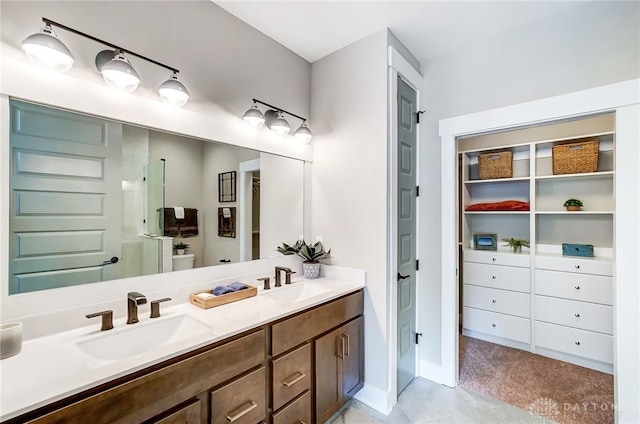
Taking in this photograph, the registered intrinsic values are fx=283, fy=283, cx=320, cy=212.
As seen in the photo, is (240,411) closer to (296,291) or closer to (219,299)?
(219,299)

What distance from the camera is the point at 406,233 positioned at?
2.29 meters

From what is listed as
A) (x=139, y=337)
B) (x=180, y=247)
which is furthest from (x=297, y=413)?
(x=180, y=247)

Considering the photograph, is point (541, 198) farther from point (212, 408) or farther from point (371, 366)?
point (212, 408)

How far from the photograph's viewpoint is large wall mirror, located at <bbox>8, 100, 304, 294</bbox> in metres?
1.18

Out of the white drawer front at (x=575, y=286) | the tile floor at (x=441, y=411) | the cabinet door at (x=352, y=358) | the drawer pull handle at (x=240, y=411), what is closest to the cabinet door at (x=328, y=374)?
the cabinet door at (x=352, y=358)

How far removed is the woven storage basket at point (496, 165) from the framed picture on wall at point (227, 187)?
274 cm

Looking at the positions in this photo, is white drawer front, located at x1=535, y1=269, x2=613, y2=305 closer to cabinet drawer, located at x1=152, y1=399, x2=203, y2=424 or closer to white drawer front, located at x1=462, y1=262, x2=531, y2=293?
white drawer front, located at x1=462, y1=262, x2=531, y2=293

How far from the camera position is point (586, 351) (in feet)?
8.17

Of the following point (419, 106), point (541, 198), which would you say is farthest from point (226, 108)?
point (541, 198)

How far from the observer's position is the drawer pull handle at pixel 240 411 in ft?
4.03

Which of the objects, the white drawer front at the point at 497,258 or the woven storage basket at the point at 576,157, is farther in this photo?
the white drawer front at the point at 497,258

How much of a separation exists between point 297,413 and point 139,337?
92 cm

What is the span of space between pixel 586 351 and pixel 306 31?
11.7 ft

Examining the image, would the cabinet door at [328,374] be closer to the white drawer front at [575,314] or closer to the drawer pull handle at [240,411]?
the drawer pull handle at [240,411]
